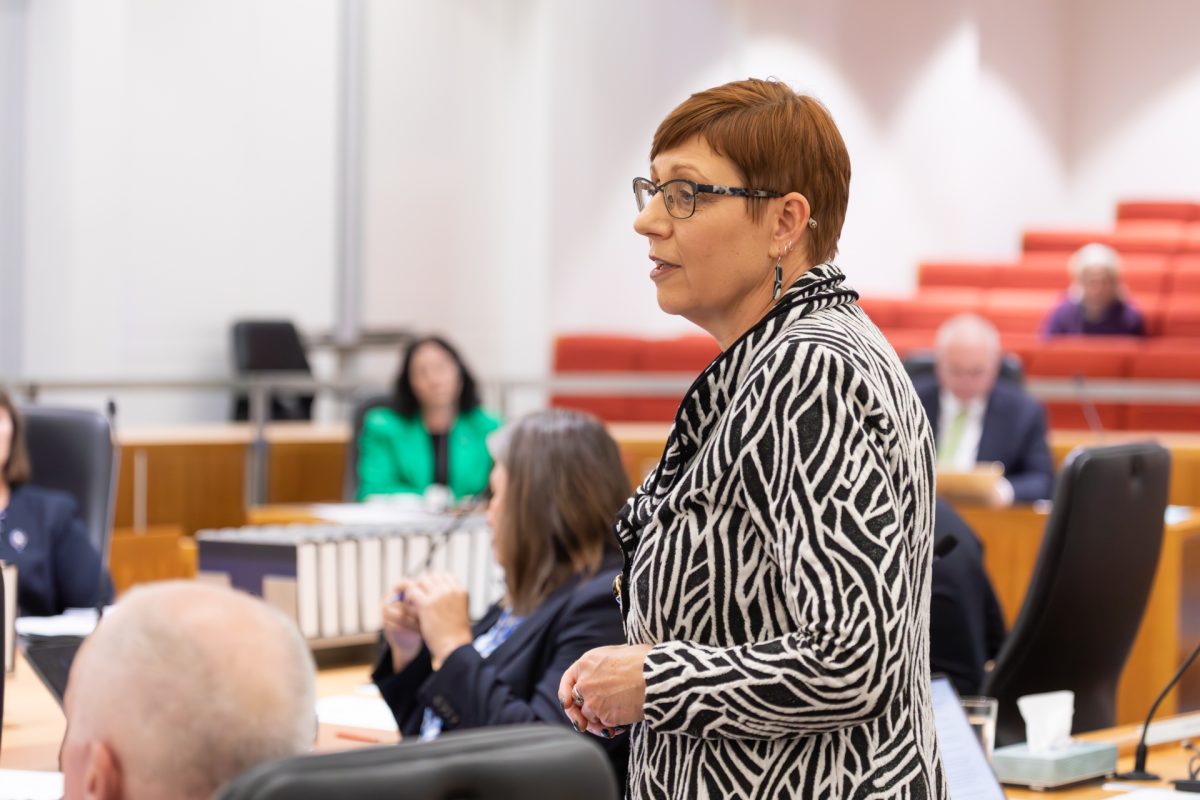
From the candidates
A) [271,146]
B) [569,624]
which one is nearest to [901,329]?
[271,146]

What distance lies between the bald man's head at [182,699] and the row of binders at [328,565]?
1714 millimetres

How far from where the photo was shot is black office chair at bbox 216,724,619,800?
852 mm

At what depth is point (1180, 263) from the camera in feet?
34.1

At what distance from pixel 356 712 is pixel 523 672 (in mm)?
382

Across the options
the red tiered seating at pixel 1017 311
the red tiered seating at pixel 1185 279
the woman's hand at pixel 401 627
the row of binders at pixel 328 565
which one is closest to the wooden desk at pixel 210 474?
the row of binders at pixel 328 565

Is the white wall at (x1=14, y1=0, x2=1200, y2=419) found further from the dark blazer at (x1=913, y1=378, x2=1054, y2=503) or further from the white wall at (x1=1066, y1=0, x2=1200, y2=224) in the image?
the dark blazer at (x1=913, y1=378, x2=1054, y2=503)

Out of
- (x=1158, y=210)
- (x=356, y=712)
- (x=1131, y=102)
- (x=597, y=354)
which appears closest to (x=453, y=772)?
(x=356, y=712)

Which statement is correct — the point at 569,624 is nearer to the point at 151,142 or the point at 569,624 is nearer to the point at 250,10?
the point at 151,142

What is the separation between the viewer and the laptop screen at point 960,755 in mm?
1786

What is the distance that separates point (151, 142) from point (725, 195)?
653 cm

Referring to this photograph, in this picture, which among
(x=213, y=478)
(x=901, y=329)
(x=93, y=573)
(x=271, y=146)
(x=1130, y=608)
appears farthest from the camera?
(x=901, y=329)

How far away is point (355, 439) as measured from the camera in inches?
202

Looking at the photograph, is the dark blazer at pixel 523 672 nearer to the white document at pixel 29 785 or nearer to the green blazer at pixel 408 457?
the white document at pixel 29 785

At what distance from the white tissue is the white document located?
121 centimetres
